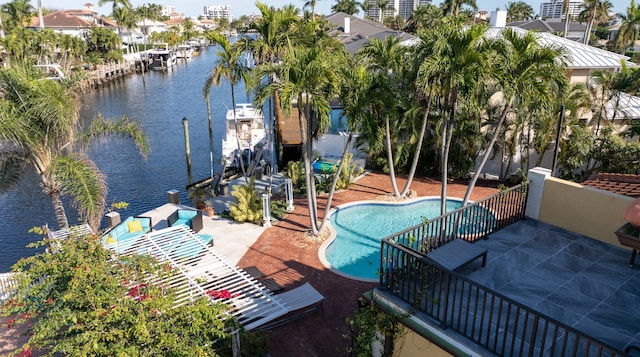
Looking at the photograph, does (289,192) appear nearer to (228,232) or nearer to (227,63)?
(228,232)

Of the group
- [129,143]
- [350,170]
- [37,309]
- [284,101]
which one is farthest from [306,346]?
[129,143]

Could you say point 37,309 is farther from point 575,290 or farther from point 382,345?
point 575,290

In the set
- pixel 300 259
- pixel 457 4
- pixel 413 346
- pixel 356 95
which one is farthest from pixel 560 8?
pixel 413 346

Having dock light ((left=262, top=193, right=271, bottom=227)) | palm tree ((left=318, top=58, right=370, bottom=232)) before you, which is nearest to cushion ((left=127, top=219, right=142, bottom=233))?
dock light ((left=262, top=193, right=271, bottom=227))

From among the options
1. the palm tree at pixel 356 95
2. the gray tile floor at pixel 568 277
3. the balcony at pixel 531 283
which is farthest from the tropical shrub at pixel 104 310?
the palm tree at pixel 356 95

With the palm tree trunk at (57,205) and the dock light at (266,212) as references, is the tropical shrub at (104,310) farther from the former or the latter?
the dock light at (266,212)

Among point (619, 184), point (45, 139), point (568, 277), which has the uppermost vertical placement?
point (45, 139)
